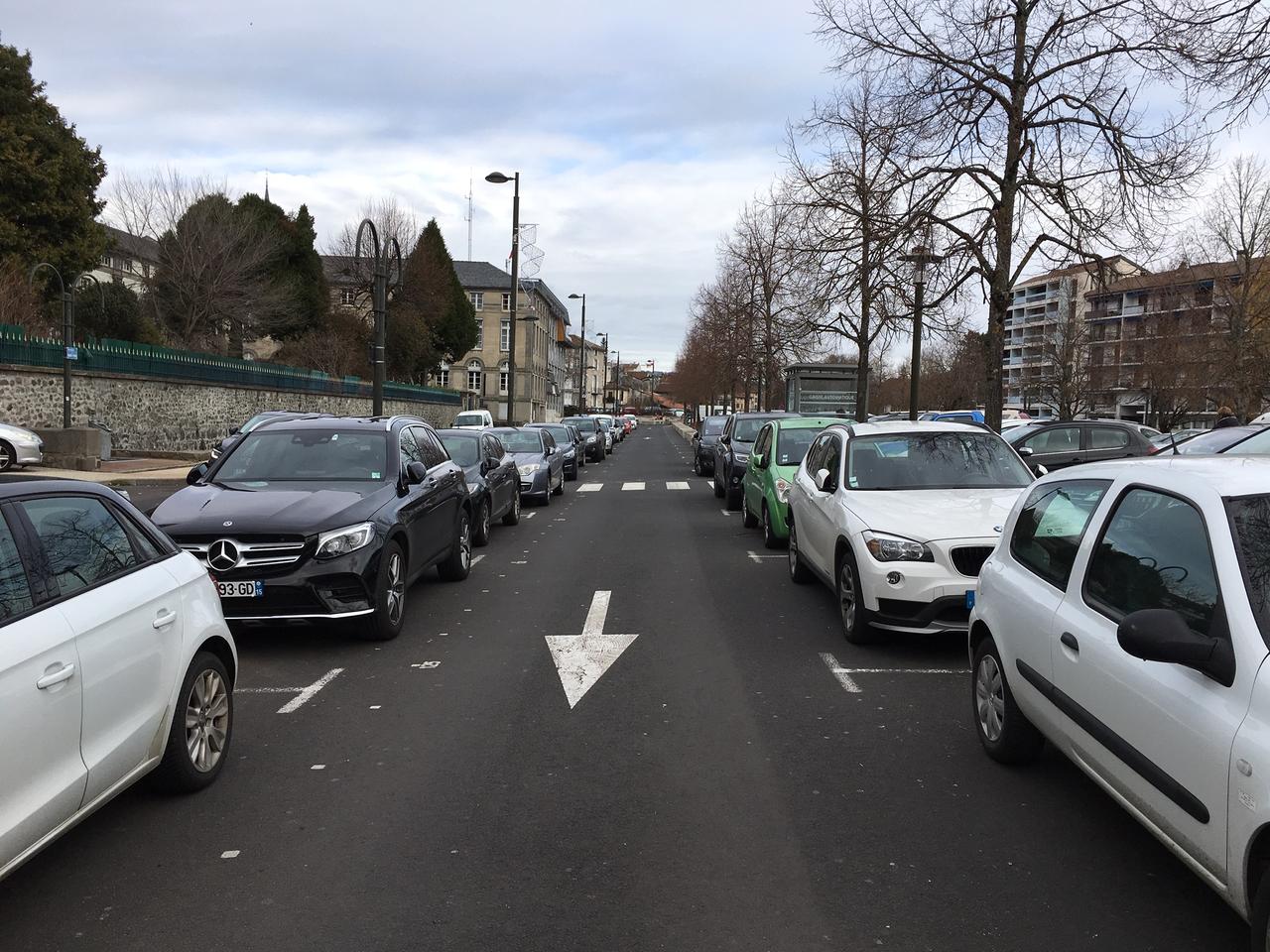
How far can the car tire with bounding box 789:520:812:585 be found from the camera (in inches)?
401

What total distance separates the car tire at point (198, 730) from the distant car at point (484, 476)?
7458mm

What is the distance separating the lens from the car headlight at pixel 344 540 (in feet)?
22.9

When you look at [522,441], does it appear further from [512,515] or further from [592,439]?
[592,439]

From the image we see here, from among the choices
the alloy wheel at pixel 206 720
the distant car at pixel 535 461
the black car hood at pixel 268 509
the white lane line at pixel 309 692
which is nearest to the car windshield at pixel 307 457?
the black car hood at pixel 268 509

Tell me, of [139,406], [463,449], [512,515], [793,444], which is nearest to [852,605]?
[793,444]

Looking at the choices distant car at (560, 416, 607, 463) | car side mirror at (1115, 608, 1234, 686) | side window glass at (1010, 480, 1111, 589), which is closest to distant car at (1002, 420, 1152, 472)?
side window glass at (1010, 480, 1111, 589)

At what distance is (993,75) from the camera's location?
535 inches

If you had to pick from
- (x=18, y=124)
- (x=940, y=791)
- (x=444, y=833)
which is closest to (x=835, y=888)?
(x=940, y=791)

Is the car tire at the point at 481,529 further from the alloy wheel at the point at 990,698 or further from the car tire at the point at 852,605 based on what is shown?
the alloy wheel at the point at 990,698

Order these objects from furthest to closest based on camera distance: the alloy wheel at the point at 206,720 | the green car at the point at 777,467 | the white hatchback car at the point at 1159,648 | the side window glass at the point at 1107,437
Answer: the side window glass at the point at 1107,437 → the green car at the point at 777,467 → the alloy wheel at the point at 206,720 → the white hatchback car at the point at 1159,648

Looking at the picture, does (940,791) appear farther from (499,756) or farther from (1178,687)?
(499,756)

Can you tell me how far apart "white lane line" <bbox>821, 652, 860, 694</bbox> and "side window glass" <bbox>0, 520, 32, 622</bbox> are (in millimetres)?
4572

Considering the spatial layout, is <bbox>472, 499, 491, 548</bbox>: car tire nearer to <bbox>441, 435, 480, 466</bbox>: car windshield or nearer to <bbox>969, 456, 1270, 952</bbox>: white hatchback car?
<bbox>441, 435, 480, 466</bbox>: car windshield

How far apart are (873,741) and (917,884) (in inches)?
65.6
